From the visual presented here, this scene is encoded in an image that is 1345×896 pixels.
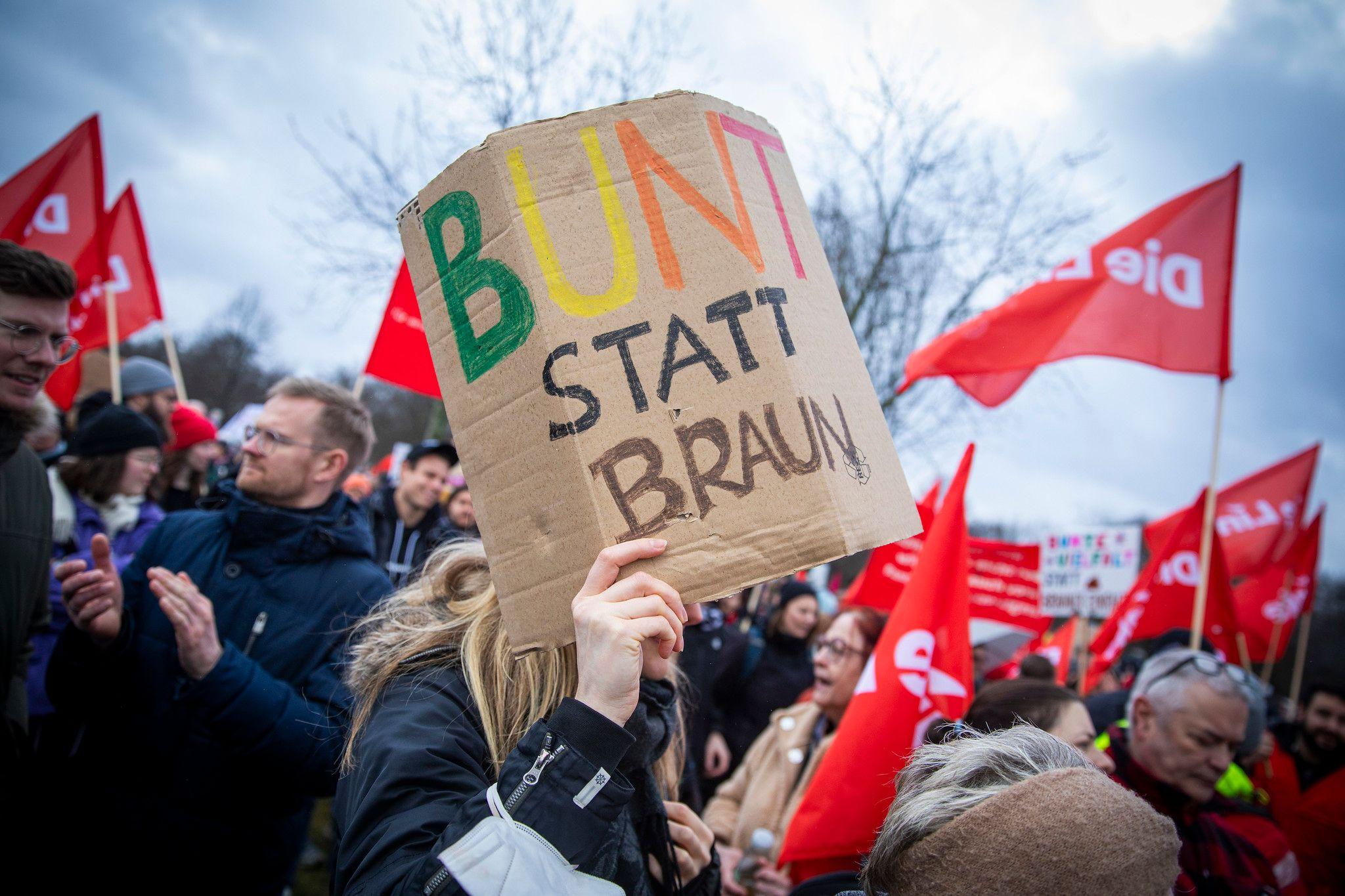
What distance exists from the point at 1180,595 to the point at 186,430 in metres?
6.54

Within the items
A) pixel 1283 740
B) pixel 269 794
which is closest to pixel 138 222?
pixel 269 794

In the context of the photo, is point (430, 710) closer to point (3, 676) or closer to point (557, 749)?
point (557, 749)

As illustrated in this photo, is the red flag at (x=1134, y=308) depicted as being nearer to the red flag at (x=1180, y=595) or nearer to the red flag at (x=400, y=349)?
the red flag at (x=1180, y=595)

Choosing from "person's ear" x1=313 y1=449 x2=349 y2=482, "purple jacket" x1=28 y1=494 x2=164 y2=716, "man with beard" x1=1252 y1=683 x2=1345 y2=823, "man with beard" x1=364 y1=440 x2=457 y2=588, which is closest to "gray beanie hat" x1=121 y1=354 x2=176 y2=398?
"purple jacket" x1=28 y1=494 x2=164 y2=716

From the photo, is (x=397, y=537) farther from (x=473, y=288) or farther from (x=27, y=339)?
(x=473, y=288)

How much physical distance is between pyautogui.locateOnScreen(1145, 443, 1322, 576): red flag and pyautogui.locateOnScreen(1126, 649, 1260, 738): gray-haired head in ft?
15.2

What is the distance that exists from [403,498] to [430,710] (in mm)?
3999

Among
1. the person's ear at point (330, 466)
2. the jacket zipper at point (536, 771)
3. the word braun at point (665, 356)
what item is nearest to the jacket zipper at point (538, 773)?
the jacket zipper at point (536, 771)

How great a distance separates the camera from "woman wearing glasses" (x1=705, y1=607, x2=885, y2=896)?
3.11m

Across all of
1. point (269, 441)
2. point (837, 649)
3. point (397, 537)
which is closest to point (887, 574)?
point (837, 649)

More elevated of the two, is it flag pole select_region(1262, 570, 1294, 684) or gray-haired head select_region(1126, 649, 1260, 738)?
gray-haired head select_region(1126, 649, 1260, 738)

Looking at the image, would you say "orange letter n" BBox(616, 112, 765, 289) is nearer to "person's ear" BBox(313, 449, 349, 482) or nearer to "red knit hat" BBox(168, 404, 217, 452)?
"person's ear" BBox(313, 449, 349, 482)

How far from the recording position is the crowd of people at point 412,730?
45.5 inches

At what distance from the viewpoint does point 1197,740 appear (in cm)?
268
